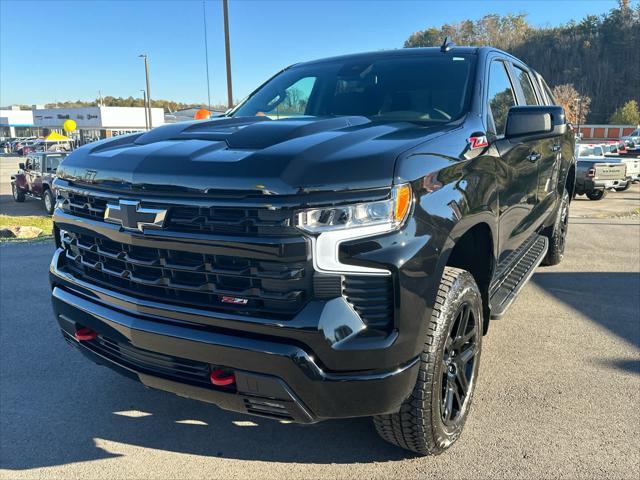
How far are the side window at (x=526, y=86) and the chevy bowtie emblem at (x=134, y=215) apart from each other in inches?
127

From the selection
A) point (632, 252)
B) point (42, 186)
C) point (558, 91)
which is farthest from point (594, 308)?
point (558, 91)

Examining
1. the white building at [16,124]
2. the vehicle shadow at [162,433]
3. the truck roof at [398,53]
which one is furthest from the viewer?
the white building at [16,124]

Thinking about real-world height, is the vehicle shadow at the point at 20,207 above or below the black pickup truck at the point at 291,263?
below

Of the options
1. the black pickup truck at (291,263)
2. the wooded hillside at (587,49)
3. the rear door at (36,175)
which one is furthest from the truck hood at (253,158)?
the wooded hillside at (587,49)

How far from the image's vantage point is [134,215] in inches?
88.4

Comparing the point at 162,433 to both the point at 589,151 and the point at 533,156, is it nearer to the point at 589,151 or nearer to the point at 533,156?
the point at 533,156

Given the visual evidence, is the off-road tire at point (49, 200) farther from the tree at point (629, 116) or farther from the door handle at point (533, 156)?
the tree at point (629, 116)

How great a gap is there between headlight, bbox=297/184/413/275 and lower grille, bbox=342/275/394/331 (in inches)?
1.4

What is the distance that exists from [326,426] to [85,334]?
4.36 ft

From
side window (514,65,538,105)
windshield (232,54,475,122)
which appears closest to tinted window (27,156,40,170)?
windshield (232,54,475,122)

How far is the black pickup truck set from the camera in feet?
6.53

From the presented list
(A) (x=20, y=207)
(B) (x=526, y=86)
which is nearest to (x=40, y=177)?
(A) (x=20, y=207)

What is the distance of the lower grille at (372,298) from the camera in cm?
200

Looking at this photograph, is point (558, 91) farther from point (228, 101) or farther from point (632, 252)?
point (632, 252)
